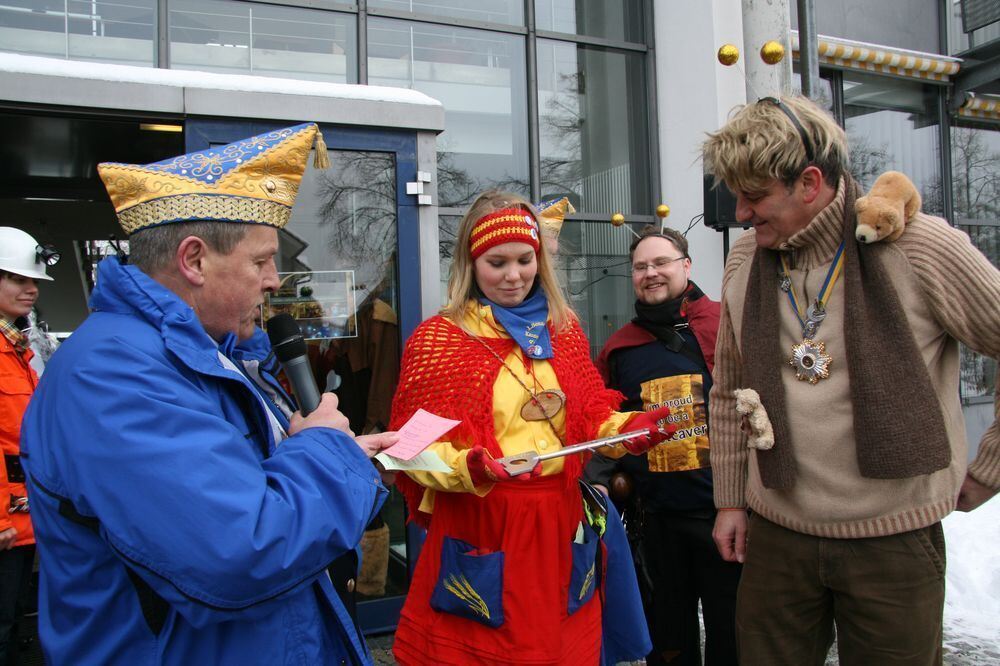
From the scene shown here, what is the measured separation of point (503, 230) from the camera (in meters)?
2.58

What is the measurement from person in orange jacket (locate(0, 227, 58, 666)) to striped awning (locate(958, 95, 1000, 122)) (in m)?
8.63

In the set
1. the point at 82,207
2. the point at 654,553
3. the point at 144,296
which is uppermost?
the point at 82,207

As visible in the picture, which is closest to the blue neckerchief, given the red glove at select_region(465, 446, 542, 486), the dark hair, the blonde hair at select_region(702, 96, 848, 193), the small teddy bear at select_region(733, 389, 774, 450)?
the red glove at select_region(465, 446, 542, 486)

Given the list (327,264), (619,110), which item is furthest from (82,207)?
(619,110)

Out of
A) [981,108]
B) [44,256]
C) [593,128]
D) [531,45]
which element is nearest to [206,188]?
[44,256]

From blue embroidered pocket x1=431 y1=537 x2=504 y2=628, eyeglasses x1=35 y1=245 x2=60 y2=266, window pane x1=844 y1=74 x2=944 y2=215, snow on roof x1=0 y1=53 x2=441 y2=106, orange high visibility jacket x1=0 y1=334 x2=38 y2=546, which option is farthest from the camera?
window pane x1=844 y1=74 x2=944 y2=215

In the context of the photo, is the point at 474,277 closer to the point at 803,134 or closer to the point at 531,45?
the point at 803,134

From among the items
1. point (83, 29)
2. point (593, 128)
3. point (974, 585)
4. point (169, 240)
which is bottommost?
point (974, 585)

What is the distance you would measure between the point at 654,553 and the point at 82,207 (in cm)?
577

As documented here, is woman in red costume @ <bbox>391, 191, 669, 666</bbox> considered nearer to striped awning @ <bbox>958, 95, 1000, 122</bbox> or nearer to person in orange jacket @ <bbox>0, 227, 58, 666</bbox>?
person in orange jacket @ <bbox>0, 227, 58, 666</bbox>

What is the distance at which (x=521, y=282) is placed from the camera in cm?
262

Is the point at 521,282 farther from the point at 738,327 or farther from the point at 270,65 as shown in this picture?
the point at 270,65

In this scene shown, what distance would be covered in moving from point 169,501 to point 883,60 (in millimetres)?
7996

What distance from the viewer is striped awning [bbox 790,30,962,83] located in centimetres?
695
